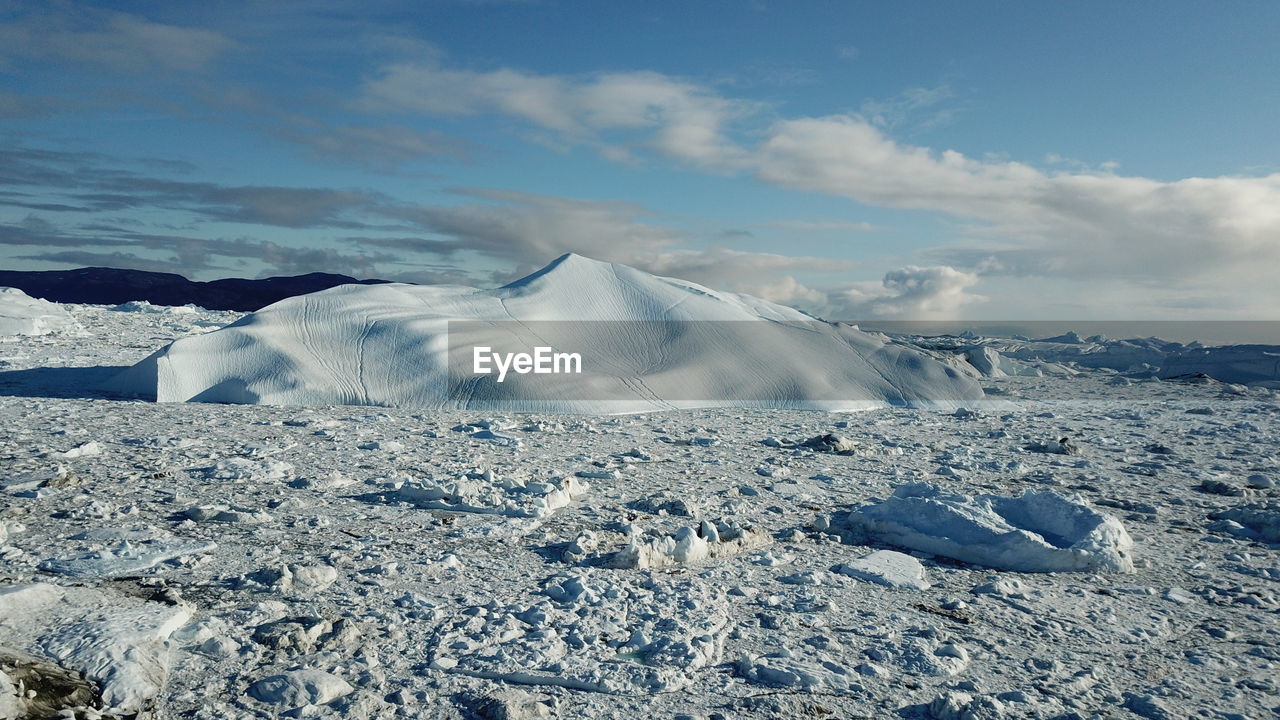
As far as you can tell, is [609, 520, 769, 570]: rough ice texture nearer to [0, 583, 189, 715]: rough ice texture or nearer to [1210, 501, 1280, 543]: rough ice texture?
[0, 583, 189, 715]: rough ice texture

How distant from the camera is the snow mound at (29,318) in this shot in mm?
10758

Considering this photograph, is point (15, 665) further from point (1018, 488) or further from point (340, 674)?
point (1018, 488)

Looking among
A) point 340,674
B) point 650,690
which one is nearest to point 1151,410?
point 650,690

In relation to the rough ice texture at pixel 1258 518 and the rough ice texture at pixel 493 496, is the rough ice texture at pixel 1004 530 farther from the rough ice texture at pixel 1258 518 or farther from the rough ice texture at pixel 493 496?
the rough ice texture at pixel 493 496

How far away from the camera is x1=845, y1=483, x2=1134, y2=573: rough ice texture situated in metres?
3.10

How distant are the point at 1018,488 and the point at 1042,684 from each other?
277 centimetres

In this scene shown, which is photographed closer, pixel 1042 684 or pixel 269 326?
pixel 1042 684

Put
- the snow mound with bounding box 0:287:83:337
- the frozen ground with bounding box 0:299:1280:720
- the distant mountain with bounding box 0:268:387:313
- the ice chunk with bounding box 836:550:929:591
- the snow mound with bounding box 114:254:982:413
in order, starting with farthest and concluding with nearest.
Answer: the distant mountain with bounding box 0:268:387:313 < the snow mound with bounding box 0:287:83:337 < the snow mound with bounding box 114:254:982:413 < the ice chunk with bounding box 836:550:929:591 < the frozen ground with bounding box 0:299:1280:720

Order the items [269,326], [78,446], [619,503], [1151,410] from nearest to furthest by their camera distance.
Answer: [619,503]
[78,446]
[269,326]
[1151,410]

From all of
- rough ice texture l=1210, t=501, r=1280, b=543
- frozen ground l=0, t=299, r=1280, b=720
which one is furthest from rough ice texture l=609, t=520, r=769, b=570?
rough ice texture l=1210, t=501, r=1280, b=543

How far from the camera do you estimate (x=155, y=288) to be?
1060 inches

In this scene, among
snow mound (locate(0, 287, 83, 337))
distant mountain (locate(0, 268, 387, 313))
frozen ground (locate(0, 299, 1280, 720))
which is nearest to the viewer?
frozen ground (locate(0, 299, 1280, 720))

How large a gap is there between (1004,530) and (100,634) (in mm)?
3328

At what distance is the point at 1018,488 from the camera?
4.65 m
